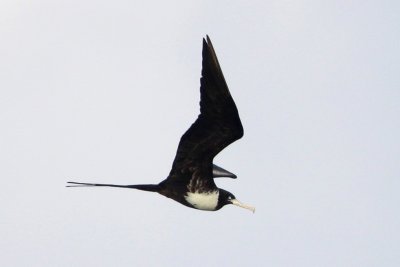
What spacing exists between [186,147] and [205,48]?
6.02 feet

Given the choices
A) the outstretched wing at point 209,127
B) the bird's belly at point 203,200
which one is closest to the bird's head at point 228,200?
the bird's belly at point 203,200

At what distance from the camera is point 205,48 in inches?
459

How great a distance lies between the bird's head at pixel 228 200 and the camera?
14203 millimetres

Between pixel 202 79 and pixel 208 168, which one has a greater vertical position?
pixel 202 79

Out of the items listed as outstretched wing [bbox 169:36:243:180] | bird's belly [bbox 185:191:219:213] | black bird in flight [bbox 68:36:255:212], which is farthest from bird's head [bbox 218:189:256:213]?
outstretched wing [bbox 169:36:243:180]

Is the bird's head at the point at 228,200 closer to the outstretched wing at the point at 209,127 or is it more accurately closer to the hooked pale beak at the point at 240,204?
the hooked pale beak at the point at 240,204

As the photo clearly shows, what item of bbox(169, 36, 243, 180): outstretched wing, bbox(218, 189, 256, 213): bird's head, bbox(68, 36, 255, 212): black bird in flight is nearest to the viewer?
bbox(169, 36, 243, 180): outstretched wing

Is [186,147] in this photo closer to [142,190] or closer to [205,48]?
[142,190]

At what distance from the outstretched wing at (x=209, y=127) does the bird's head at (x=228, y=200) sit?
1.98 feet

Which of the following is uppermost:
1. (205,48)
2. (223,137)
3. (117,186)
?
(205,48)

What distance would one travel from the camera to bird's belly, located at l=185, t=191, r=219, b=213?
1375cm

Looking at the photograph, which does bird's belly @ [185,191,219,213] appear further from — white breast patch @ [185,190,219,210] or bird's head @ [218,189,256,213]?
bird's head @ [218,189,256,213]

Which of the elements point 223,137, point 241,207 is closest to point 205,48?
point 223,137

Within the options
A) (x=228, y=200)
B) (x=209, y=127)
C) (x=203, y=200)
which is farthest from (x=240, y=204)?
(x=209, y=127)
